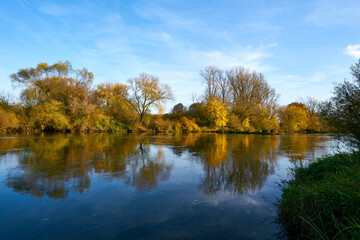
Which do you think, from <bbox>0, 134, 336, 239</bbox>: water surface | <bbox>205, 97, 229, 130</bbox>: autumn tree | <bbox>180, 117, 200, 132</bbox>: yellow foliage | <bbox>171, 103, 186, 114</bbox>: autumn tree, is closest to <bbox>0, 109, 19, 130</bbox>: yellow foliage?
<bbox>0, 134, 336, 239</bbox>: water surface

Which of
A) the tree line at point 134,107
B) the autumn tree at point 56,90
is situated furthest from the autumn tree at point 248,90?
the autumn tree at point 56,90

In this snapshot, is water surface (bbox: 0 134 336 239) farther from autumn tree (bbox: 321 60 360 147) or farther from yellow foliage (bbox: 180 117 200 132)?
yellow foliage (bbox: 180 117 200 132)

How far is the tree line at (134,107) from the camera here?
27828 millimetres

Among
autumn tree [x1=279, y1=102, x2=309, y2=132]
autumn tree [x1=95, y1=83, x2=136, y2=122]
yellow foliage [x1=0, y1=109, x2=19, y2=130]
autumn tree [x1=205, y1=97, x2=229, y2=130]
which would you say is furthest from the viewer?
autumn tree [x1=279, y1=102, x2=309, y2=132]

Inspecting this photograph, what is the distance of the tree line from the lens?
27.8m

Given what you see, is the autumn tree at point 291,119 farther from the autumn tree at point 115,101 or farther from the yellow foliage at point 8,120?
the yellow foliage at point 8,120

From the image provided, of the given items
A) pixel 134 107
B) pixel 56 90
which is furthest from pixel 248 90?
pixel 56 90

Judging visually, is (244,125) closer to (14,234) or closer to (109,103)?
(109,103)

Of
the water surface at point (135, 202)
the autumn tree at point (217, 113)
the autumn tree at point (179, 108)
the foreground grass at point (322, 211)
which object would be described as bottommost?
the water surface at point (135, 202)

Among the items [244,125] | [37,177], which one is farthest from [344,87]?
[244,125]

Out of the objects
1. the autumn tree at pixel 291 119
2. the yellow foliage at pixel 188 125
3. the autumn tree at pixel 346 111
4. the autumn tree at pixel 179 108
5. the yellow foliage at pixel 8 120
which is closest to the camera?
the autumn tree at pixel 346 111

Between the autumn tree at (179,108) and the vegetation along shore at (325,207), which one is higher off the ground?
the autumn tree at (179,108)

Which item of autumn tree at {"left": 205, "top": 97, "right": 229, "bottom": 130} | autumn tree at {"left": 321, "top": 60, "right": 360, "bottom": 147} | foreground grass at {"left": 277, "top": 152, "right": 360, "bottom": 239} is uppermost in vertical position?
autumn tree at {"left": 205, "top": 97, "right": 229, "bottom": 130}

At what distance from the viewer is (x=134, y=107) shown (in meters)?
34.7
